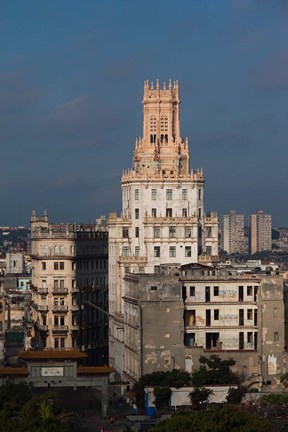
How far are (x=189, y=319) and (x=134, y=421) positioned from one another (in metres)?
19.7

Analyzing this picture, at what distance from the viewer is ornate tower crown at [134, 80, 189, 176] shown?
A: 187500mm

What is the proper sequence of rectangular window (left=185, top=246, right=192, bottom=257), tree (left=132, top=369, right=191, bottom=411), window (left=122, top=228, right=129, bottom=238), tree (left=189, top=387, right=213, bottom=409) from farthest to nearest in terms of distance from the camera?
window (left=122, top=228, right=129, bottom=238), rectangular window (left=185, top=246, right=192, bottom=257), tree (left=132, top=369, right=191, bottom=411), tree (left=189, top=387, right=213, bottom=409)

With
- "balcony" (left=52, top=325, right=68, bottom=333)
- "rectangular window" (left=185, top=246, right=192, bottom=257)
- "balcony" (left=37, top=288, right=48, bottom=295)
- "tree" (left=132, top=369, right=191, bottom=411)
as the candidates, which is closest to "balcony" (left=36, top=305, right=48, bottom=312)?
"balcony" (left=37, top=288, right=48, bottom=295)

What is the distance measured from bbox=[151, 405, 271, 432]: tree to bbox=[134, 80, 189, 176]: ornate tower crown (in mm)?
67713

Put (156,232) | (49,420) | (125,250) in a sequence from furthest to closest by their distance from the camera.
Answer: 1. (125,250)
2. (156,232)
3. (49,420)

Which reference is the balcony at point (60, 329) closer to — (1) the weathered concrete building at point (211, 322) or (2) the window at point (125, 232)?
(2) the window at point (125, 232)

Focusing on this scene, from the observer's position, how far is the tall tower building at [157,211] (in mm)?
182750

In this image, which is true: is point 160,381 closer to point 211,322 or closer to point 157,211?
point 211,322

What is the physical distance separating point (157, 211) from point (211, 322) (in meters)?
28.3

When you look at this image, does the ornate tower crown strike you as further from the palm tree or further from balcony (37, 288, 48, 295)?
the palm tree

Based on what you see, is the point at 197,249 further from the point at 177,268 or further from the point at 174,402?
the point at 174,402

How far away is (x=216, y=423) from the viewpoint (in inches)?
4737

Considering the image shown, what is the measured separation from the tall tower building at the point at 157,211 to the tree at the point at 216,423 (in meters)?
56.1

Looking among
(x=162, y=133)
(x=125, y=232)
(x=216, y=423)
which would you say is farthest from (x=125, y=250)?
(x=216, y=423)
